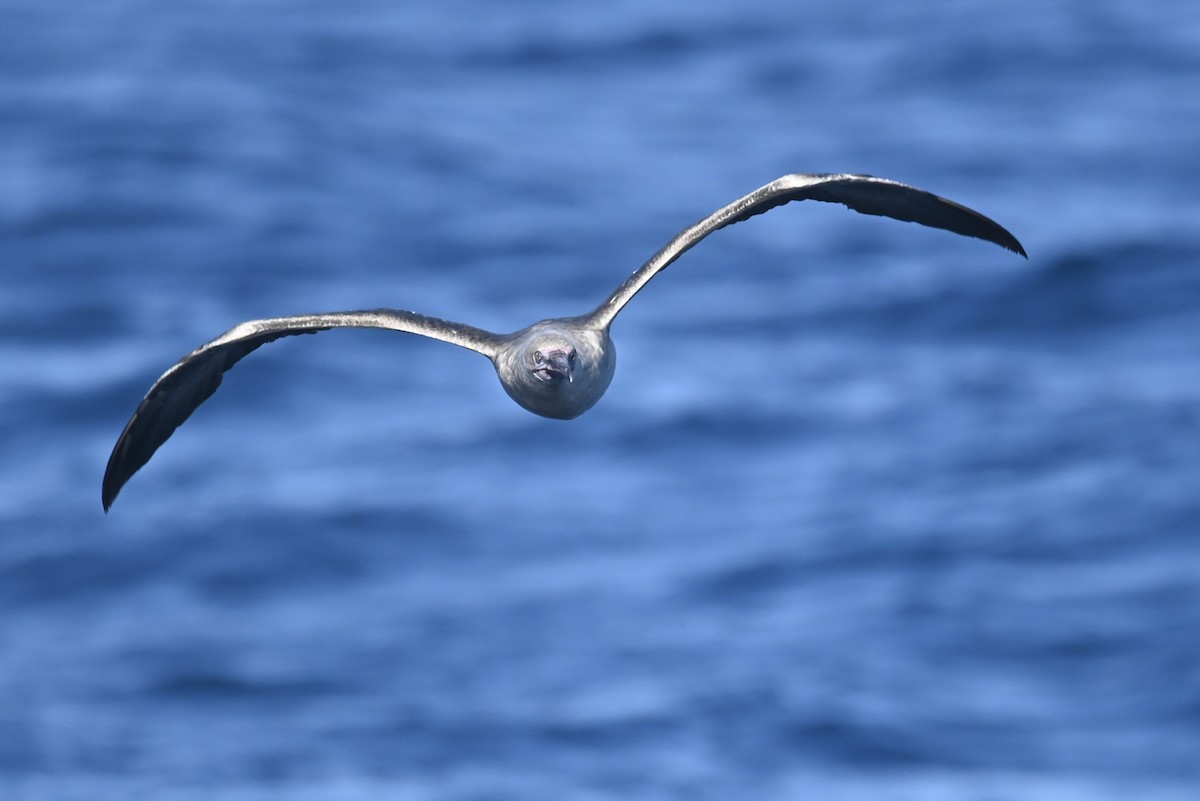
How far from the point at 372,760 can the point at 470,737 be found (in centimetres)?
152

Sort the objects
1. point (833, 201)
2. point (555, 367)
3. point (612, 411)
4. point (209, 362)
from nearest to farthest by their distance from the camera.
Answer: point (555, 367), point (833, 201), point (209, 362), point (612, 411)

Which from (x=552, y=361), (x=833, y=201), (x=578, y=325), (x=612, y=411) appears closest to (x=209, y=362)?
(x=578, y=325)

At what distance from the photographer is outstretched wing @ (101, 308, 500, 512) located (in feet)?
42.4

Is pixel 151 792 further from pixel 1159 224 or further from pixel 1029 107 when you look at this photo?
A: pixel 1029 107

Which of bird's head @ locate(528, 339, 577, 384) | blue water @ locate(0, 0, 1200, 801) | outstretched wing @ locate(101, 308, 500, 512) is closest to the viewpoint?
bird's head @ locate(528, 339, 577, 384)

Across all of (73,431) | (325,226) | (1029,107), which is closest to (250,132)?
(325,226)

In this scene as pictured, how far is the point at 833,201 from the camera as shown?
42.5 feet

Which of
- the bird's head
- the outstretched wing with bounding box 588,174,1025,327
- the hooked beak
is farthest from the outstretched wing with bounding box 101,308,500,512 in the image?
the outstretched wing with bounding box 588,174,1025,327

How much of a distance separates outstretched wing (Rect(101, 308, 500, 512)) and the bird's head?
0.76 meters

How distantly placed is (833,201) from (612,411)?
21.4 meters

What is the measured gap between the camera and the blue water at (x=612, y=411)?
2908cm

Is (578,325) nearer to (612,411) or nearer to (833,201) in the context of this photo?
(833,201)

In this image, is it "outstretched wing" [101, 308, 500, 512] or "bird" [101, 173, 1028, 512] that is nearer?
"bird" [101, 173, 1028, 512]

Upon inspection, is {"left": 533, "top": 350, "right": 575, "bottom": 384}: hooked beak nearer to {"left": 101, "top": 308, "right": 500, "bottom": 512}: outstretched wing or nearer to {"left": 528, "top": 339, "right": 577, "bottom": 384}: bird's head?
{"left": 528, "top": 339, "right": 577, "bottom": 384}: bird's head
